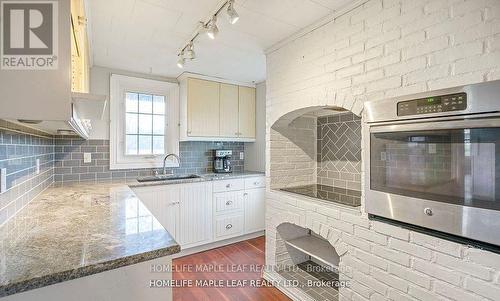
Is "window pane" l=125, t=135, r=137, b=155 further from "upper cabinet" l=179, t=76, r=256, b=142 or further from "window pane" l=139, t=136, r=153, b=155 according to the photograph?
"upper cabinet" l=179, t=76, r=256, b=142

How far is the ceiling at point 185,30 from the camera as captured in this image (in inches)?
65.7

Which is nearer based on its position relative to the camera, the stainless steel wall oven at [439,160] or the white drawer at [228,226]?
the stainless steel wall oven at [439,160]

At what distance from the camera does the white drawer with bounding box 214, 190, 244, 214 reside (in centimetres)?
308

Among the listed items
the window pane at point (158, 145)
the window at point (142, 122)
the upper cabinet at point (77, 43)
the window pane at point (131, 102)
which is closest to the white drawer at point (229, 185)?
the window at point (142, 122)

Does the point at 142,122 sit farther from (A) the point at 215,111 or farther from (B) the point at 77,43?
(B) the point at 77,43

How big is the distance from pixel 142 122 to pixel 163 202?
115 centimetres

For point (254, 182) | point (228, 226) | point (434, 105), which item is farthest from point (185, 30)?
point (228, 226)

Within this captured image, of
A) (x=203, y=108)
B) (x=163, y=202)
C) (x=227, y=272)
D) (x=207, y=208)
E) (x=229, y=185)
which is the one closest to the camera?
(x=227, y=272)

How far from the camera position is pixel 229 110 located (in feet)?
11.6

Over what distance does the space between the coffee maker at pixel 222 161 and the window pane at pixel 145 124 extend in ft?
3.20

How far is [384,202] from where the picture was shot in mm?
1413

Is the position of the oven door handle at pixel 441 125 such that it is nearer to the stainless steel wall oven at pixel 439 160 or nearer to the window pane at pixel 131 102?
the stainless steel wall oven at pixel 439 160

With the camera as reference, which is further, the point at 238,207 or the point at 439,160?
the point at 238,207

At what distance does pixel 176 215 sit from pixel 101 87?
5.88 ft
